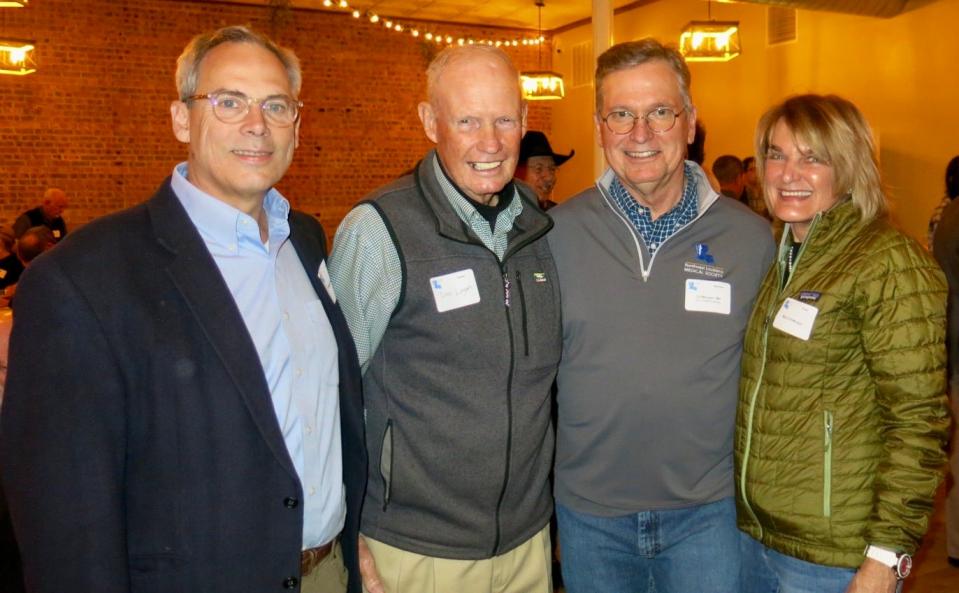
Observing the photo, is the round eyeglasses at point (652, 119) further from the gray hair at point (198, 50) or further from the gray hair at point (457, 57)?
the gray hair at point (198, 50)

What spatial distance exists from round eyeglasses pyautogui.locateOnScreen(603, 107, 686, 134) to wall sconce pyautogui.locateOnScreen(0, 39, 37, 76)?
8580 mm

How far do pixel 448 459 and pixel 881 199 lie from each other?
4.03 ft

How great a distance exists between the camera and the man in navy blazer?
1355 mm

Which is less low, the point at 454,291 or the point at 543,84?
the point at 543,84

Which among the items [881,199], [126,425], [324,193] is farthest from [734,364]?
[324,193]

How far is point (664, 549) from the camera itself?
84.3 inches

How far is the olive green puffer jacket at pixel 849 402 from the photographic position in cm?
182

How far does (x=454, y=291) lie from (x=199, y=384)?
0.64m

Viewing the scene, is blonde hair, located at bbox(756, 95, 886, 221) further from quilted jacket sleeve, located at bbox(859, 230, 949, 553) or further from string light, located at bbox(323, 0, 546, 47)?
string light, located at bbox(323, 0, 546, 47)

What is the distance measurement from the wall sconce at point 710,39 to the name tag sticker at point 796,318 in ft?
23.5

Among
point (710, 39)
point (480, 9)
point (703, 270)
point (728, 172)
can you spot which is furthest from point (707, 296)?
point (480, 9)

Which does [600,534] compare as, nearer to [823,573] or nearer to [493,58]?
[823,573]

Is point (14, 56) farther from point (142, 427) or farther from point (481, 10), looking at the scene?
point (142, 427)

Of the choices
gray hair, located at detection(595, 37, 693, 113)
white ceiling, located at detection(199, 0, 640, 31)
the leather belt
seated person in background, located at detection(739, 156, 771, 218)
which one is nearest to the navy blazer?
the leather belt
